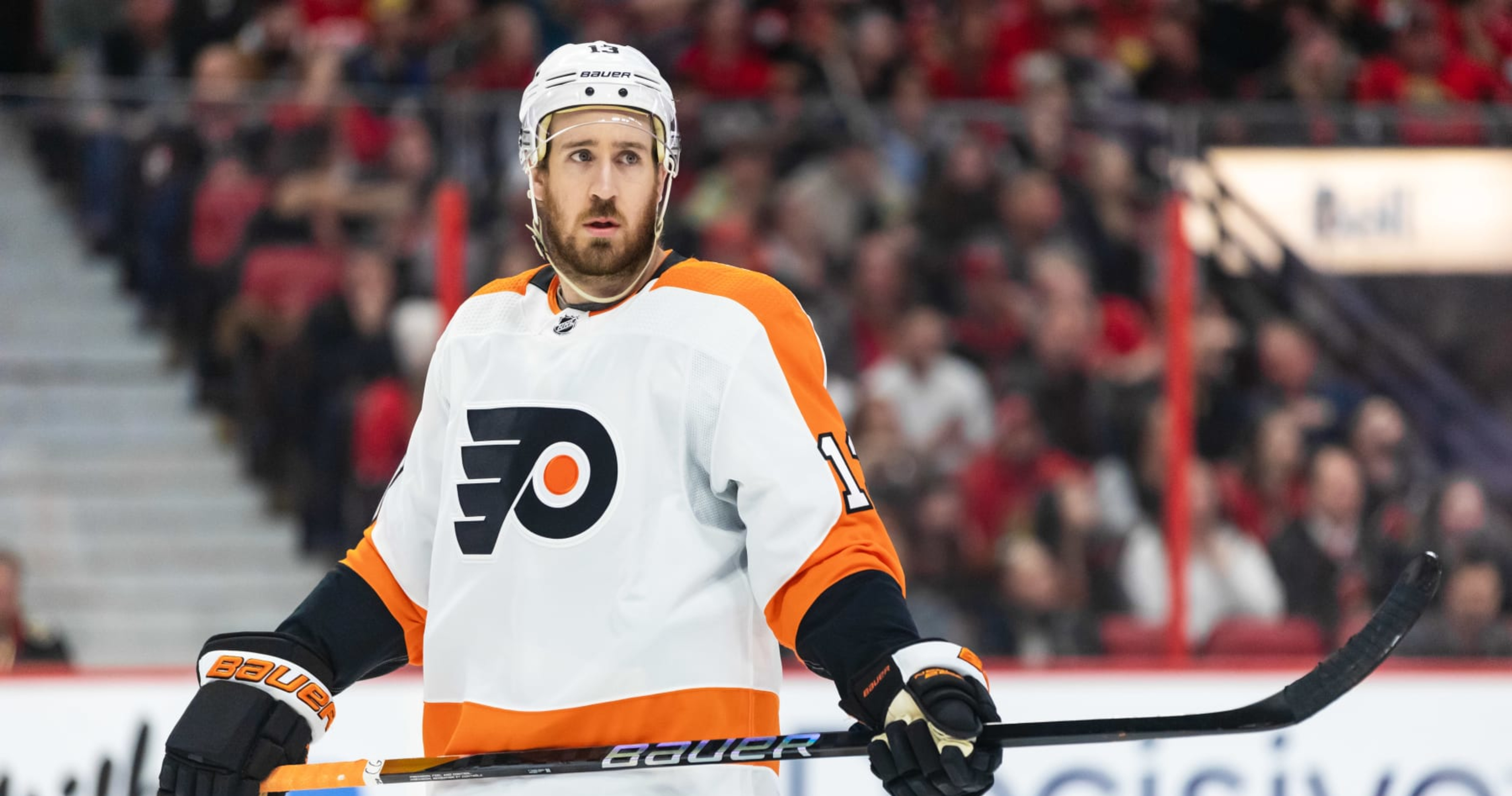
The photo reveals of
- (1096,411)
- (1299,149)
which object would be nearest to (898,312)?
(1096,411)

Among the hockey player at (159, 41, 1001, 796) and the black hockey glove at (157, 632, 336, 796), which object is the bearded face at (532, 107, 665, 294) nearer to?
the hockey player at (159, 41, 1001, 796)

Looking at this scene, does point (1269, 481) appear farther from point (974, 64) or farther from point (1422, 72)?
point (1422, 72)

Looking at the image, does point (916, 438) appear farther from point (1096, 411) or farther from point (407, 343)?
point (407, 343)

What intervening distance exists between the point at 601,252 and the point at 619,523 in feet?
0.99

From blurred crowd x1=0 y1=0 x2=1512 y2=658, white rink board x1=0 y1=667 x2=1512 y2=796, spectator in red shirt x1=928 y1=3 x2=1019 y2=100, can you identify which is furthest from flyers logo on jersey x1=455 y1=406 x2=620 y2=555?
spectator in red shirt x1=928 y1=3 x2=1019 y2=100

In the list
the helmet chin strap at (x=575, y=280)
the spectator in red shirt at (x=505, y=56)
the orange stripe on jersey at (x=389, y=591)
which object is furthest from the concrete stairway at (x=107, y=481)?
the helmet chin strap at (x=575, y=280)

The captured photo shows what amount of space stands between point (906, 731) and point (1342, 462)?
3094 mm

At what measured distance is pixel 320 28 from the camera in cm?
588

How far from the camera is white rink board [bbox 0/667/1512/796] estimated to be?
391 cm

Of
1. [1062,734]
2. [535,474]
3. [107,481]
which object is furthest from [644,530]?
[107,481]

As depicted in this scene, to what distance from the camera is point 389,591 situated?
2207 millimetres

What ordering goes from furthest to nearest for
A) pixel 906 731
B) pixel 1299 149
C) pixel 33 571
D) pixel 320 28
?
pixel 320 28 → pixel 1299 149 → pixel 33 571 → pixel 906 731

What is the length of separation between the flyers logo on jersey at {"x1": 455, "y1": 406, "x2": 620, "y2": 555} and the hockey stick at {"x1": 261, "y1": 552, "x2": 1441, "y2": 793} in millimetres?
233

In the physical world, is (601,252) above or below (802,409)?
above
